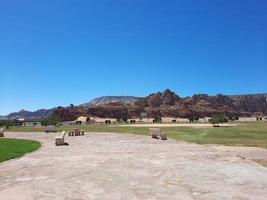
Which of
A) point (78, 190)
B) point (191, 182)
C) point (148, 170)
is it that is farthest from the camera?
point (148, 170)

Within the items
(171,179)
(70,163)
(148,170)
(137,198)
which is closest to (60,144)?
(70,163)

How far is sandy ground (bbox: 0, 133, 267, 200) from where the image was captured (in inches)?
350

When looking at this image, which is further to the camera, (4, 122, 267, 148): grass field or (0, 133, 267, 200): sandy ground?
(4, 122, 267, 148): grass field

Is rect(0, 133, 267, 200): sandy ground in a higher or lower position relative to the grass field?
lower

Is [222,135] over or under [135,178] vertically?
over

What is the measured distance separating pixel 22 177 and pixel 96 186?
8.53 feet

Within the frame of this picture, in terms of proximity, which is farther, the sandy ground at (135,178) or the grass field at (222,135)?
the grass field at (222,135)

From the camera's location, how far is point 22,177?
36.9ft

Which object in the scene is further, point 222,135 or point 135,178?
point 222,135

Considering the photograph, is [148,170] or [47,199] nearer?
[47,199]

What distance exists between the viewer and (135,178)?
1090 cm

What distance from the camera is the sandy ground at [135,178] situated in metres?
8.89

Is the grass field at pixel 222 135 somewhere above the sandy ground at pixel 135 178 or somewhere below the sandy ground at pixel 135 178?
above

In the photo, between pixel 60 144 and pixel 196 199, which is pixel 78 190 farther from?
pixel 60 144
